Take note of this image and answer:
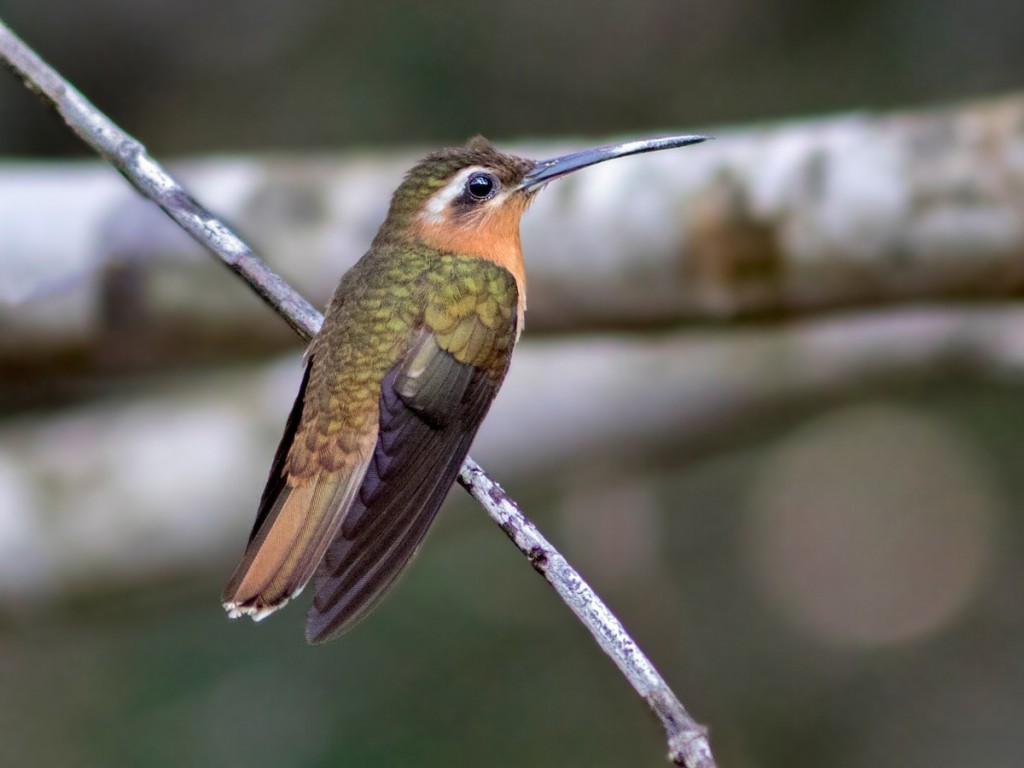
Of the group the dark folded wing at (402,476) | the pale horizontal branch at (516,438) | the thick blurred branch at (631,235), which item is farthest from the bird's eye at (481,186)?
the pale horizontal branch at (516,438)

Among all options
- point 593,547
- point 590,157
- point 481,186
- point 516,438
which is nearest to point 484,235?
point 481,186

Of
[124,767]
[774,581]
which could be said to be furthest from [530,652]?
[124,767]

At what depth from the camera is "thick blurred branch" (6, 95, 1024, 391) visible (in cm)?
555

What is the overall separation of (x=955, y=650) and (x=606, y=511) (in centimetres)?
268

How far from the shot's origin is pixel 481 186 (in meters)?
4.30

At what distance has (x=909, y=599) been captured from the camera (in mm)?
9602

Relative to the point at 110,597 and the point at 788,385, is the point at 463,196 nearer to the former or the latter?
the point at 788,385

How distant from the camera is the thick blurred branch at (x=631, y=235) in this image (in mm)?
5555

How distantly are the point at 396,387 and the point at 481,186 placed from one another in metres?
0.88

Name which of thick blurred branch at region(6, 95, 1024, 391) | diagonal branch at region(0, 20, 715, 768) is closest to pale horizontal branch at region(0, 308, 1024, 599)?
thick blurred branch at region(6, 95, 1024, 391)

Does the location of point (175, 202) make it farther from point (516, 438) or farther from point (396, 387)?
point (516, 438)

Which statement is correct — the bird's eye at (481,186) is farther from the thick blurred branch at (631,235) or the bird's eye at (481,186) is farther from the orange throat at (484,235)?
the thick blurred branch at (631,235)

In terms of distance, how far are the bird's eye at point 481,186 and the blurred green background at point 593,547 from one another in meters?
3.09

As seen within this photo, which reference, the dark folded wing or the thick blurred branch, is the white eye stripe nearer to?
the dark folded wing
